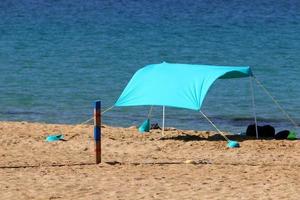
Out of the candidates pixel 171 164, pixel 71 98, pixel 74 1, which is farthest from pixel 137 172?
pixel 74 1

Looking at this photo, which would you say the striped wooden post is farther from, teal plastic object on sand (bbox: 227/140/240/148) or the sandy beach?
teal plastic object on sand (bbox: 227/140/240/148)

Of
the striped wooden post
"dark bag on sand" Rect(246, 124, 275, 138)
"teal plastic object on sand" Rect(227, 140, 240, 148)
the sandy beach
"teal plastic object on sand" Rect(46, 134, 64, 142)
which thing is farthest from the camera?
"dark bag on sand" Rect(246, 124, 275, 138)

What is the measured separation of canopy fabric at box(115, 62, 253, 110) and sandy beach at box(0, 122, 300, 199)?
68 centimetres

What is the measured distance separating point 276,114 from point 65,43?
73.5ft

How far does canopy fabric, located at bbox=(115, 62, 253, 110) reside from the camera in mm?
19250

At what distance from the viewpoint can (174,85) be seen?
1959 cm

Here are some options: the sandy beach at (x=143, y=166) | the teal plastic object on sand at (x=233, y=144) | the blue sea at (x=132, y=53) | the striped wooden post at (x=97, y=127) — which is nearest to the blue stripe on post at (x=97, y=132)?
the striped wooden post at (x=97, y=127)

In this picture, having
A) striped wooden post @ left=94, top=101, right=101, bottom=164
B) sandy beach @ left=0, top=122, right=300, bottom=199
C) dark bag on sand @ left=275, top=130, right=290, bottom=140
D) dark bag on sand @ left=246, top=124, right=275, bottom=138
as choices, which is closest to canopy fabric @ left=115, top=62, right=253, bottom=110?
sandy beach @ left=0, top=122, right=300, bottom=199

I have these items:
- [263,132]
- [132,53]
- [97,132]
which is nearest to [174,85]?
[263,132]

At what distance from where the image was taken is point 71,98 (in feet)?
92.2

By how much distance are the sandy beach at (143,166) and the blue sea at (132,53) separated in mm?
1544

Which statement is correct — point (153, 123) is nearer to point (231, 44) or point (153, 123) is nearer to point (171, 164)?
point (171, 164)

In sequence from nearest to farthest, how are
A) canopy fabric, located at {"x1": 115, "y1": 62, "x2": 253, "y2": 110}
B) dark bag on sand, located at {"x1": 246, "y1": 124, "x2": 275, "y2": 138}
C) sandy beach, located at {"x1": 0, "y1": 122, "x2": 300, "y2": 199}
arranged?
sandy beach, located at {"x1": 0, "y1": 122, "x2": 300, "y2": 199} → canopy fabric, located at {"x1": 115, "y1": 62, "x2": 253, "y2": 110} → dark bag on sand, located at {"x1": 246, "y1": 124, "x2": 275, "y2": 138}

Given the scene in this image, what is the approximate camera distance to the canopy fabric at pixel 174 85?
19.2 m
